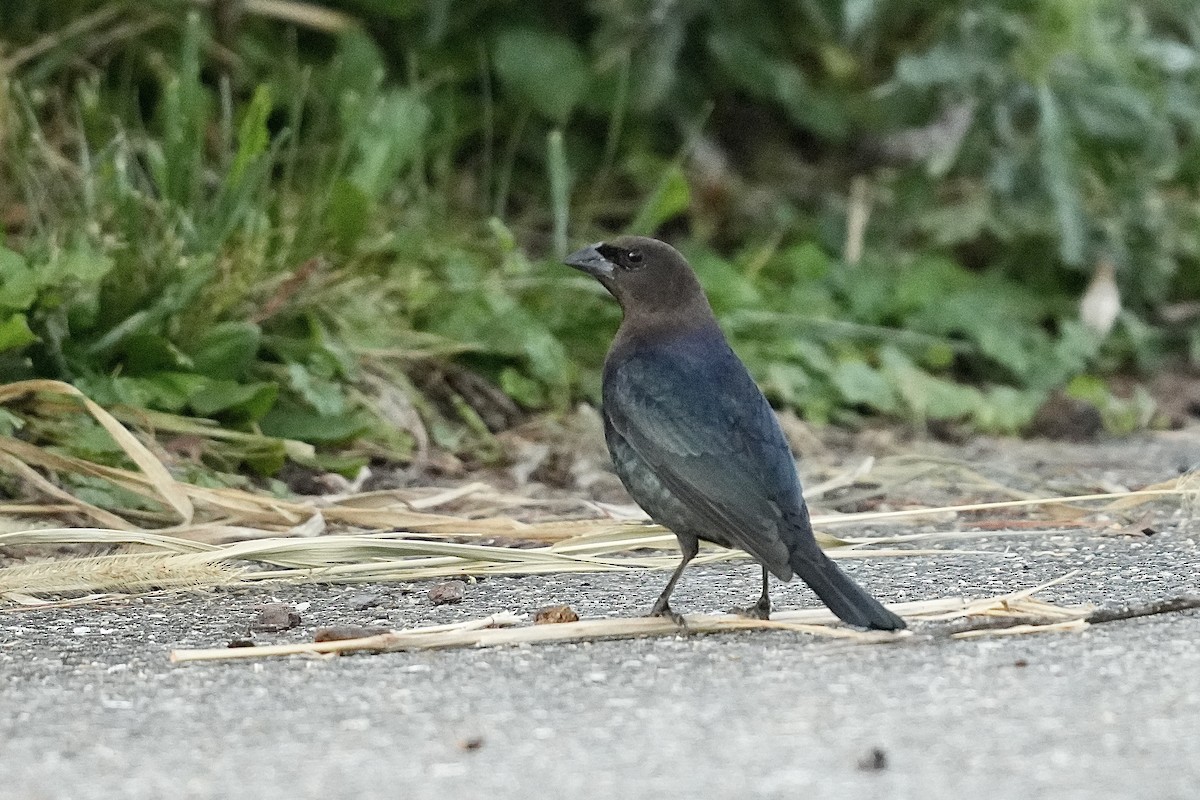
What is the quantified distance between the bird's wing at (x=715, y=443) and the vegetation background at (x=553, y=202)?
1243mm

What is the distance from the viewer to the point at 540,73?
6.27 meters

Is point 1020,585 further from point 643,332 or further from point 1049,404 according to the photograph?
point 1049,404

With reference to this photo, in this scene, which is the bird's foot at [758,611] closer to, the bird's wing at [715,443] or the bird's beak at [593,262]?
the bird's wing at [715,443]

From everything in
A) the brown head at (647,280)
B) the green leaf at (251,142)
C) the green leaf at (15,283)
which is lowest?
the green leaf at (15,283)

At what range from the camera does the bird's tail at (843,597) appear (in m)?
3.00

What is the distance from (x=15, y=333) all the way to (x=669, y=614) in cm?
187

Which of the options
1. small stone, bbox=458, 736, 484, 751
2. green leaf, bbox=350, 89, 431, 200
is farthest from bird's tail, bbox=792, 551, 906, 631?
green leaf, bbox=350, 89, 431, 200

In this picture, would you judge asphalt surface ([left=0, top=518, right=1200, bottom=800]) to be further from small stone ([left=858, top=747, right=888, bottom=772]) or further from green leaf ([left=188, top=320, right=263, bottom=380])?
green leaf ([left=188, top=320, right=263, bottom=380])

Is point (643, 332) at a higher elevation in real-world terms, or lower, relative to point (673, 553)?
higher

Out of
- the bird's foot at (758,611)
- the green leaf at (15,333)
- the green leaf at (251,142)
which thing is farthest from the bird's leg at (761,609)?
the green leaf at (251,142)

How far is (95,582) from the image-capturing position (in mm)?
3463

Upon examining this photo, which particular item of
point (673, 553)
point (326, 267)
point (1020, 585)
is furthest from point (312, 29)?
point (1020, 585)

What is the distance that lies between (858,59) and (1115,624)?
4259mm

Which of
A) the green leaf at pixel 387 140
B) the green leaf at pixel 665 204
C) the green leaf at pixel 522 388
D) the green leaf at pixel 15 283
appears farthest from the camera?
the green leaf at pixel 665 204
